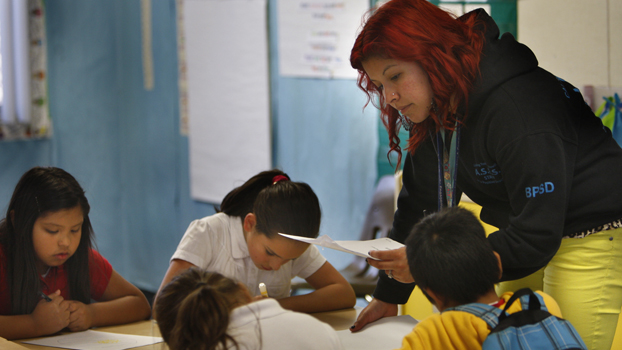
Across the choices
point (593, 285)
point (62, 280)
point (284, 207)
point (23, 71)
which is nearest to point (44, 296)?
point (62, 280)

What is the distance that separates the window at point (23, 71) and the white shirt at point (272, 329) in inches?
128

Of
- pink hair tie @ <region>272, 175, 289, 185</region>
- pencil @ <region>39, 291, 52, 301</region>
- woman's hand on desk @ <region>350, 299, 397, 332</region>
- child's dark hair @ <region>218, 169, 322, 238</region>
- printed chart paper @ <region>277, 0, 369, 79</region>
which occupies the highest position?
printed chart paper @ <region>277, 0, 369, 79</region>

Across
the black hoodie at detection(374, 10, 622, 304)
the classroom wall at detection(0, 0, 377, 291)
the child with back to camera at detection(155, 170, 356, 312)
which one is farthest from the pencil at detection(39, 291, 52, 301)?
the classroom wall at detection(0, 0, 377, 291)

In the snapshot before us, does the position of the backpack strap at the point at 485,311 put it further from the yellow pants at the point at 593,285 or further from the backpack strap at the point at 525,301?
the yellow pants at the point at 593,285

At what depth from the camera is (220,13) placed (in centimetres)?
326

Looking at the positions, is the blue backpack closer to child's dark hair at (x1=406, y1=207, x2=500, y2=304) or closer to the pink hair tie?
child's dark hair at (x1=406, y1=207, x2=500, y2=304)

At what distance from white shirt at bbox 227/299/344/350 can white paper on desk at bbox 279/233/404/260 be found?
0.67ft

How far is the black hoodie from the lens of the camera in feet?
3.42

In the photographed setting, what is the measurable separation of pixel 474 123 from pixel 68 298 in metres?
1.07

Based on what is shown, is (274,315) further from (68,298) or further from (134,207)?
(134,207)

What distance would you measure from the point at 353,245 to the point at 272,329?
1.21 ft

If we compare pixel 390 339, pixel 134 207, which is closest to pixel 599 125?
pixel 390 339

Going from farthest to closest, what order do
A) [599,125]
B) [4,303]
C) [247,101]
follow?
[247,101], [4,303], [599,125]

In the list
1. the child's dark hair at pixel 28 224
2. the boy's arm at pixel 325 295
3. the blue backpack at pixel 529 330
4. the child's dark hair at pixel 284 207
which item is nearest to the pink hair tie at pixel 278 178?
the child's dark hair at pixel 284 207
